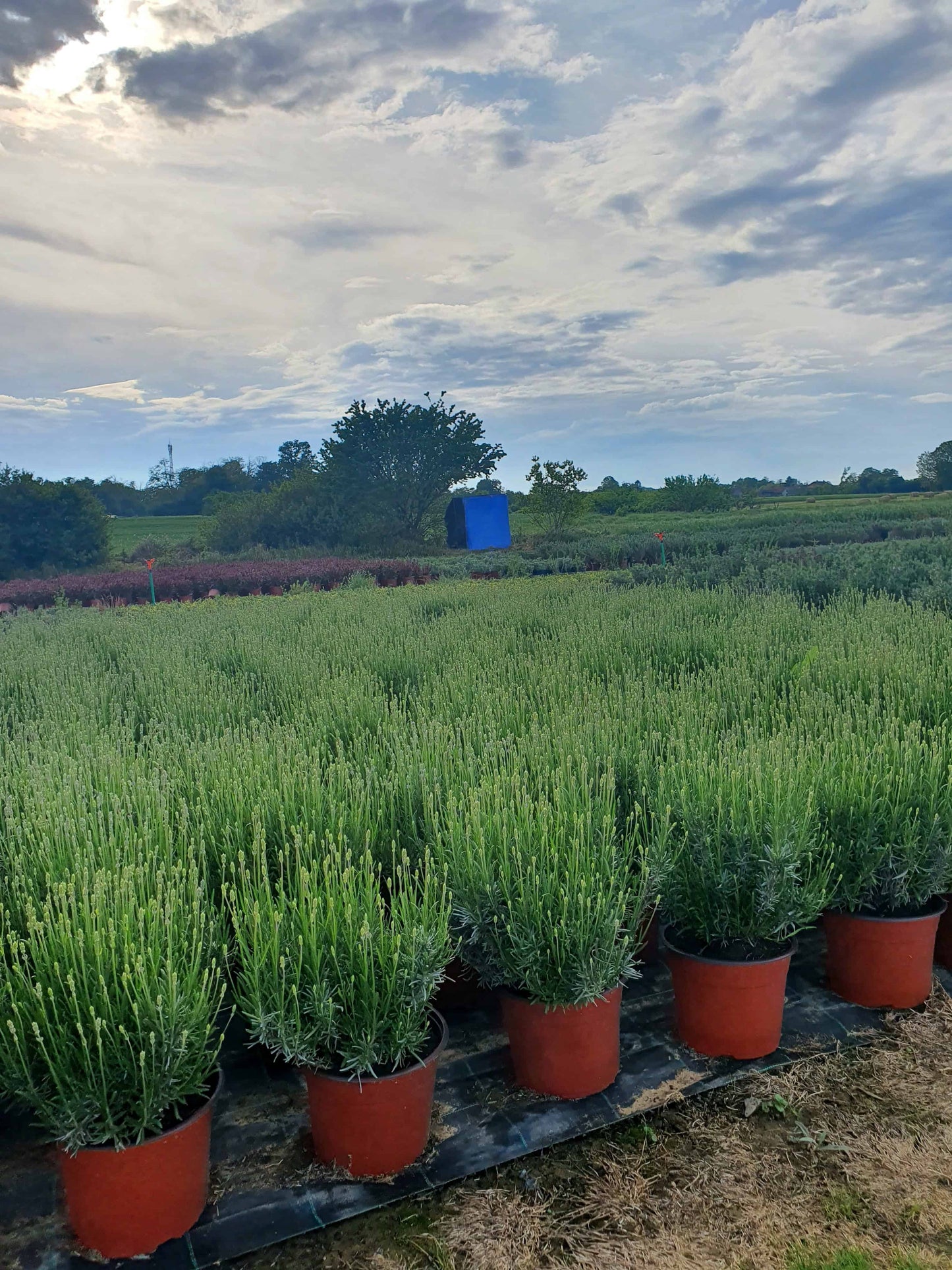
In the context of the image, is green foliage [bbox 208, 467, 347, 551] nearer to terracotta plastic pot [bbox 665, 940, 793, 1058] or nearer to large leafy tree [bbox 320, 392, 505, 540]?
large leafy tree [bbox 320, 392, 505, 540]

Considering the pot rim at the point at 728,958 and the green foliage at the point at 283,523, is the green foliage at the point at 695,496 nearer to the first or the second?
the green foliage at the point at 283,523

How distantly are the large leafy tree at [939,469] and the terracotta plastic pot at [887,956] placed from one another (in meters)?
69.5

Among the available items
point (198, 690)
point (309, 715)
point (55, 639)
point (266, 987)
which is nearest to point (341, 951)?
point (266, 987)

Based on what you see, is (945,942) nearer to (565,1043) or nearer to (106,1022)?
(565,1043)

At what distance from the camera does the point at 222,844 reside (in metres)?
3.64

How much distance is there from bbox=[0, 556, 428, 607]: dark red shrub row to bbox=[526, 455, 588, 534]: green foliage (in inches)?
564

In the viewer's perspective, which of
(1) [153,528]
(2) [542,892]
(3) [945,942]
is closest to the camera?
(2) [542,892]

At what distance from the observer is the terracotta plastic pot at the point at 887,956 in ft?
12.0

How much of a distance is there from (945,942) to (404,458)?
135 feet


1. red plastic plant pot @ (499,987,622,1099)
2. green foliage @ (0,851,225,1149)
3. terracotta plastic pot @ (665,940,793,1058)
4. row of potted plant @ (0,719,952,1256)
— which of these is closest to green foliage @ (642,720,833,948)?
row of potted plant @ (0,719,952,1256)

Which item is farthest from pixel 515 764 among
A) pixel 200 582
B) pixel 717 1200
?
pixel 200 582

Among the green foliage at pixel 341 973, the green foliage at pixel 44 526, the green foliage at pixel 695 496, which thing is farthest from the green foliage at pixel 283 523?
the green foliage at pixel 341 973

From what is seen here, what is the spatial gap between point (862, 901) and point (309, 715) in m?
3.51

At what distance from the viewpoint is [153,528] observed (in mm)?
54688
